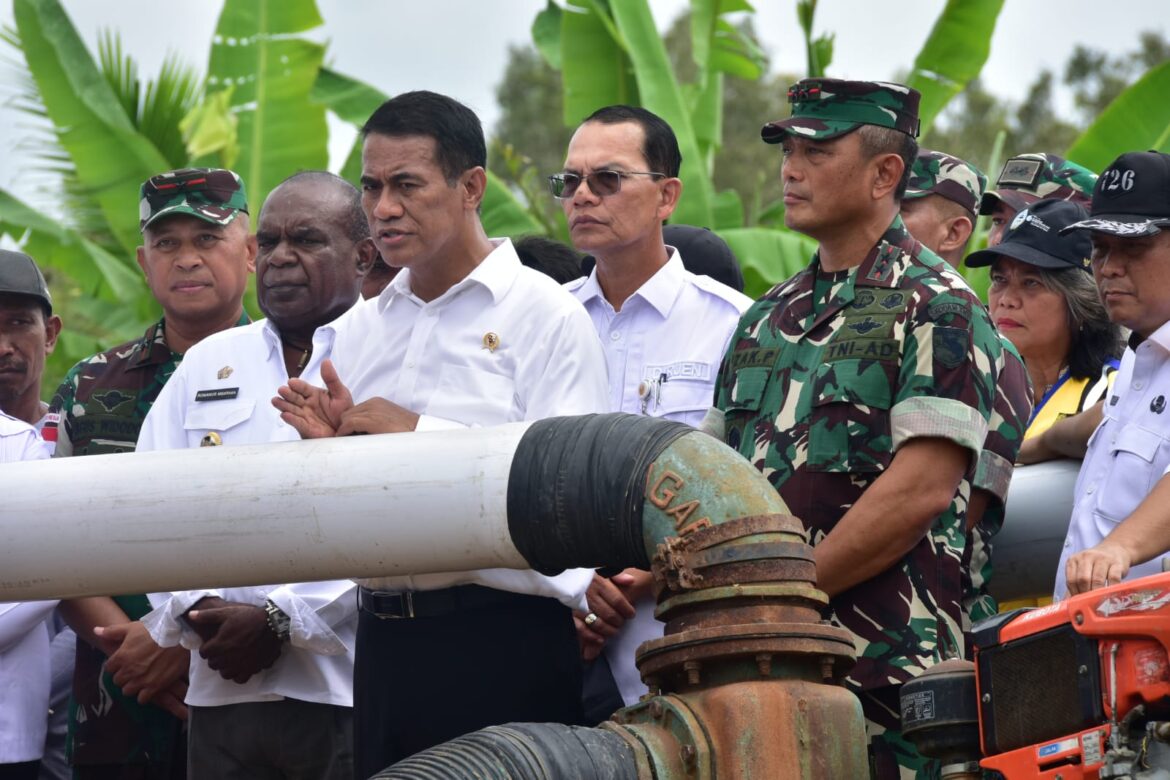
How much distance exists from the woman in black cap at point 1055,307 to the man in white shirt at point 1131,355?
67 centimetres

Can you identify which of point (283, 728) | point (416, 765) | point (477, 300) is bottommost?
point (283, 728)

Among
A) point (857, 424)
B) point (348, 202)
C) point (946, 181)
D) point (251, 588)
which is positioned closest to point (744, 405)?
point (857, 424)

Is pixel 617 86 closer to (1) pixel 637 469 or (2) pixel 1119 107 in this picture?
(2) pixel 1119 107

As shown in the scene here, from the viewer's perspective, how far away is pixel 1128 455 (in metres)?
3.98

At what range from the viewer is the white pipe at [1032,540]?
4.25 meters

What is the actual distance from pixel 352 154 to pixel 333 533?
9066 mm

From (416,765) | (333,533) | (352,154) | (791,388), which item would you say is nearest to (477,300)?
(791,388)

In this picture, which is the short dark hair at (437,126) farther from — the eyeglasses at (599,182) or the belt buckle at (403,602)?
the belt buckle at (403,602)

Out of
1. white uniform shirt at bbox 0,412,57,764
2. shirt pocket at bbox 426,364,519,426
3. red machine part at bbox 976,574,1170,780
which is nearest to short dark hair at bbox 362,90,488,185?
shirt pocket at bbox 426,364,519,426

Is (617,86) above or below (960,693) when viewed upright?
above

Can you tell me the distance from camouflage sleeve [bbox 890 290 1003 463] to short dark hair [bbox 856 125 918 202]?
417mm

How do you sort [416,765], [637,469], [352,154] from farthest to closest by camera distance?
[352,154]
[637,469]
[416,765]

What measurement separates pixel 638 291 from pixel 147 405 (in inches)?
62.5

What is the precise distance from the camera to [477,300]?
4.28 metres
